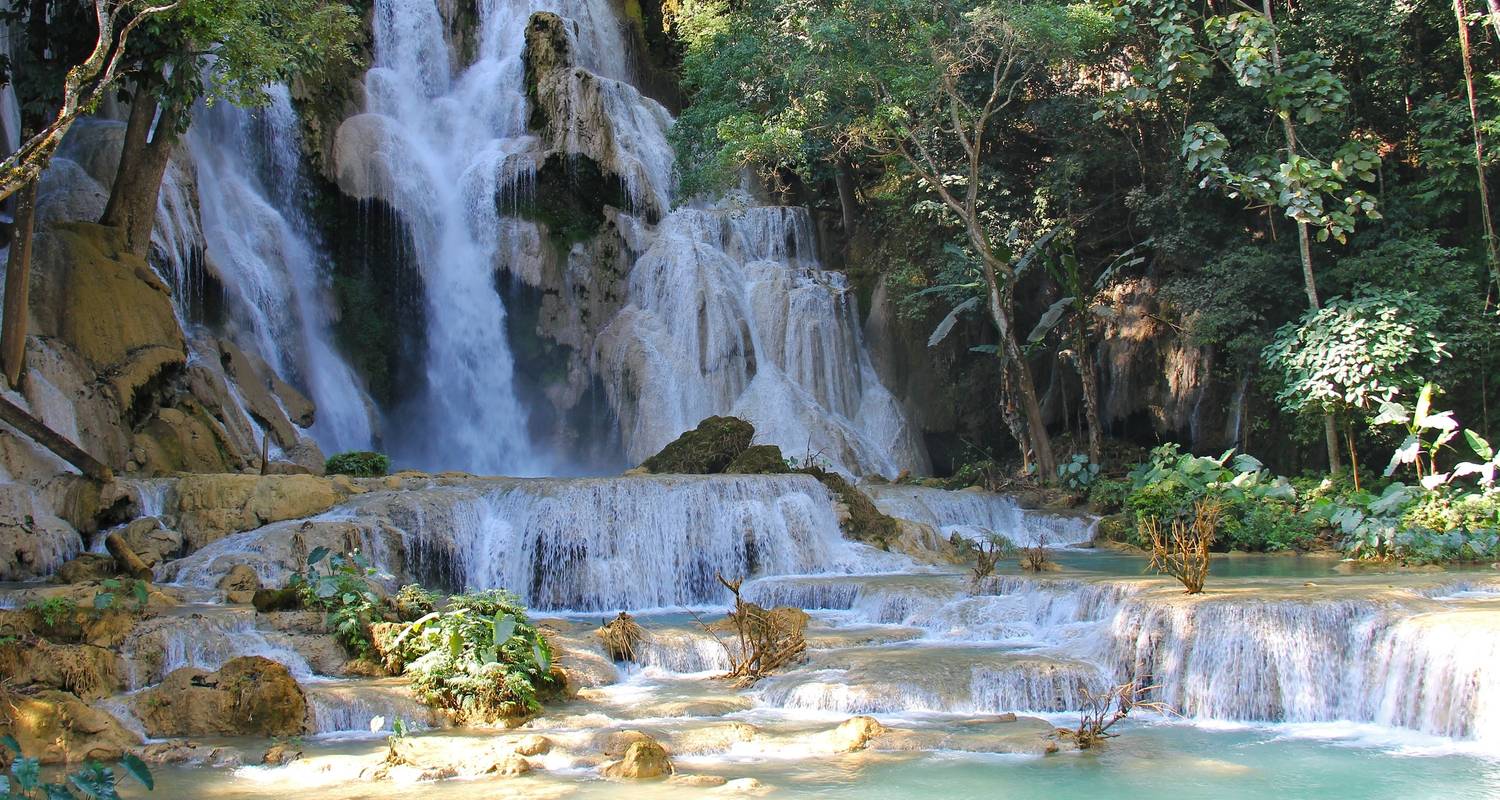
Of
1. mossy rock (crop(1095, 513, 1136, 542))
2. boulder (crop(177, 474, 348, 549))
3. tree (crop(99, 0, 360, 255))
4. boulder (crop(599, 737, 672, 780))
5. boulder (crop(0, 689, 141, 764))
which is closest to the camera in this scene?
boulder (crop(599, 737, 672, 780))

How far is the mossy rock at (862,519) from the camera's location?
15656 mm

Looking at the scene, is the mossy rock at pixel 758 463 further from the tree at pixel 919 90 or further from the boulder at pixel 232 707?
the boulder at pixel 232 707

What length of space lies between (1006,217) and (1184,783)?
16008 millimetres

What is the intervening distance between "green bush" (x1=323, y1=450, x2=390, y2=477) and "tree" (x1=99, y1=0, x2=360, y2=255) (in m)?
4.07

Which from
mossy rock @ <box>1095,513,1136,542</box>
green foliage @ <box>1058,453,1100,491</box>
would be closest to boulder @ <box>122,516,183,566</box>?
mossy rock @ <box>1095,513,1136,542</box>

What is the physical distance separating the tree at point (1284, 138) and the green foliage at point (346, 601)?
13.1 m

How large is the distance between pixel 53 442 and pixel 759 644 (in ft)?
27.9

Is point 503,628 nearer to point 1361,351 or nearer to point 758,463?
point 758,463

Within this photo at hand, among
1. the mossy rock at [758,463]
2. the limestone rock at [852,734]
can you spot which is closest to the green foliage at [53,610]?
the limestone rock at [852,734]

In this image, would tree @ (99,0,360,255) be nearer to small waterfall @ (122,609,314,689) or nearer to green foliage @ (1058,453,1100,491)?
small waterfall @ (122,609,314,689)

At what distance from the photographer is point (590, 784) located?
6.76m

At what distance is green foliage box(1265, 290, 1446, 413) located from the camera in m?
15.4

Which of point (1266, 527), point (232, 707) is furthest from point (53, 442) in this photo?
point (1266, 527)

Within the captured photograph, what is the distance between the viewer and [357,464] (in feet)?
57.6
